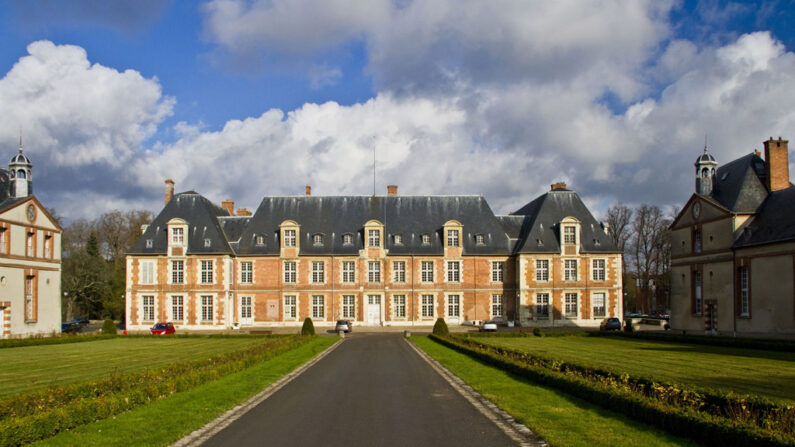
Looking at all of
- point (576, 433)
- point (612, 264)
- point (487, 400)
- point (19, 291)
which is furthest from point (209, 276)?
point (576, 433)

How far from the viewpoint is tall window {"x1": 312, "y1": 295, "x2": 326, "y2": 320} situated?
56.9 m

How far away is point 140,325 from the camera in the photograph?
181 ft

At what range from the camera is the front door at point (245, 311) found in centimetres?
5691

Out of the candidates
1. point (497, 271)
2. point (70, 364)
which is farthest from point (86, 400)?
point (497, 271)

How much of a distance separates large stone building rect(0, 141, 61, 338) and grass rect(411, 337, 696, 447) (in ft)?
123

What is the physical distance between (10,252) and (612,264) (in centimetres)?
4590

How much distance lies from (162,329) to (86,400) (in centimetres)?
4041

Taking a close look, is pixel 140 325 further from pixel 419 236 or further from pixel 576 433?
pixel 576 433

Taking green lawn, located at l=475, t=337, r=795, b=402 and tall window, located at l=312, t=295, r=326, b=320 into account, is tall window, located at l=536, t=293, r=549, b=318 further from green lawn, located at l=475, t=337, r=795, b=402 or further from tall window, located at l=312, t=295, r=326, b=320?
green lawn, located at l=475, t=337, r=795, b=402

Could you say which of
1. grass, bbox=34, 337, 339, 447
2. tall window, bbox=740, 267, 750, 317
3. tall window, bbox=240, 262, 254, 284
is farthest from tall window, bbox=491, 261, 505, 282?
grass, bbox=34, 337, 339, 447

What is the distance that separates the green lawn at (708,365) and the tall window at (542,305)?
71.0 ft

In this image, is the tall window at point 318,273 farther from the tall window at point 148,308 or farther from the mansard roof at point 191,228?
the tall window at point 148,308

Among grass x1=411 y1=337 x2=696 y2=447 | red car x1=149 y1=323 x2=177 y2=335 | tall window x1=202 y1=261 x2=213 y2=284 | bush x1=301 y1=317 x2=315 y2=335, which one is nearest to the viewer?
grass x1=411 y1=337 x2=696 y2=447

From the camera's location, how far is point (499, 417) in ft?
41.9
